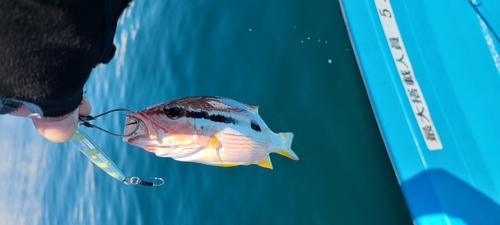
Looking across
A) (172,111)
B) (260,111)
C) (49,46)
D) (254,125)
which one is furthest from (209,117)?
(260,111)

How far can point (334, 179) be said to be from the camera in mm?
3480

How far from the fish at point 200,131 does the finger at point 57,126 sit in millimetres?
272

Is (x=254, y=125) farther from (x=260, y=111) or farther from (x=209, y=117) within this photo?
(x=260, y=111)

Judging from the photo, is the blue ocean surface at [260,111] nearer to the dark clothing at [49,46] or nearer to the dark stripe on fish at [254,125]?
the dark stripe on fish at [254,125]

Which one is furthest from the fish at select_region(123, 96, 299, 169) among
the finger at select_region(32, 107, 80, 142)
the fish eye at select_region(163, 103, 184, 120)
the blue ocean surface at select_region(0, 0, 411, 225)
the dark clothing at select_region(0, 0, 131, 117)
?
the blue ocean surface at select_region(0, 0, 411, 225)

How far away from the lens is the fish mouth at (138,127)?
1775 millimetres

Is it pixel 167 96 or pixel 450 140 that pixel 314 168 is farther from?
pixel 167 96

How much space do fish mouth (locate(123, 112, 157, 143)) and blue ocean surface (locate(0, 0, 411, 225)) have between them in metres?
2.14

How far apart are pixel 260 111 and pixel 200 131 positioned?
2144 millimetres

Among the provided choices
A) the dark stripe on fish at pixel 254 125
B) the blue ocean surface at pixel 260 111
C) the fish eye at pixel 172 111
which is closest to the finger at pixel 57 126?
the fish eye at pixel 172 111

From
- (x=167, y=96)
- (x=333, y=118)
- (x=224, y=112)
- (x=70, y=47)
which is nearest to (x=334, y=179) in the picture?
(x=333, y=118)

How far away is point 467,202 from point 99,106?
5614 millimetres

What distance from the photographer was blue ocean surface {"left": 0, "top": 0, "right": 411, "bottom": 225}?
3.48 metres

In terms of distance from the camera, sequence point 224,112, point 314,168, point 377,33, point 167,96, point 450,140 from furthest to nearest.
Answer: point 167,96, point 314,168, point 377,33, point 450,140, point 224,112
